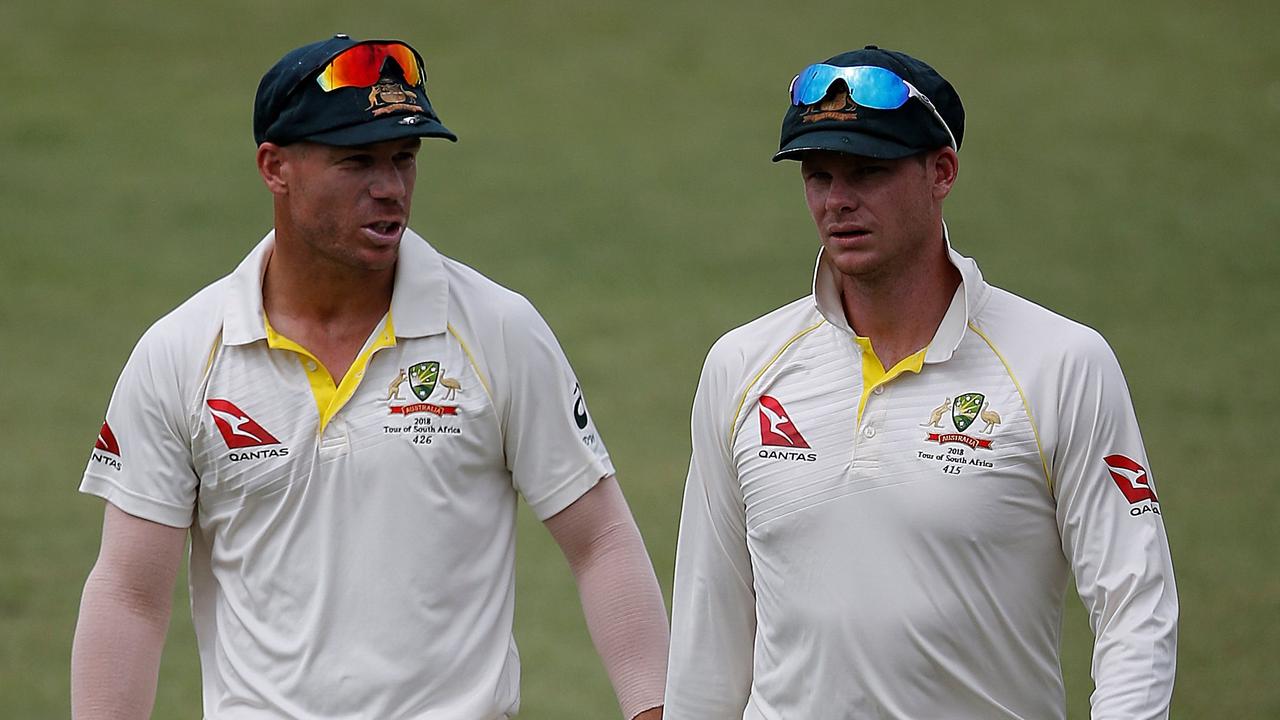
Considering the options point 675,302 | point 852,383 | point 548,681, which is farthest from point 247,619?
point 675,302

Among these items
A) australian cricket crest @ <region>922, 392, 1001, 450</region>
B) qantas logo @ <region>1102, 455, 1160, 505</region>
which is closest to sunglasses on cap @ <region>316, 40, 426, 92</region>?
australian cricket crest @ <region>922, 392, 1001, 450</region>

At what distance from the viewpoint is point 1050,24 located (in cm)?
1906

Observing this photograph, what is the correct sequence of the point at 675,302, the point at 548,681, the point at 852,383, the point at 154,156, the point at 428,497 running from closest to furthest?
the point at 852,383
the point at 428,497
the point at 548,681
the point at 675,302
the point at 154,156

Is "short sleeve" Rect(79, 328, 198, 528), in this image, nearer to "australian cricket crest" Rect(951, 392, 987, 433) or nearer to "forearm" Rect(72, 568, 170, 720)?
"forearm" Rect(72, 568, 170, 720)

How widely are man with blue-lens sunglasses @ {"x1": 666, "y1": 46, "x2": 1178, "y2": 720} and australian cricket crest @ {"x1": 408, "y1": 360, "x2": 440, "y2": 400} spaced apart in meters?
0.66

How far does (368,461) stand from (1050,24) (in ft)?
51.9

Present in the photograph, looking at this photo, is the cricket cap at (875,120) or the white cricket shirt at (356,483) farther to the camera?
the white cricket shirt at (356,483)

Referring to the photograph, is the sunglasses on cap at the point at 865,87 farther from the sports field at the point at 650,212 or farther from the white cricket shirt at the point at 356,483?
the sports field at the point at 650,212

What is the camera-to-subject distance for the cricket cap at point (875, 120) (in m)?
3.71

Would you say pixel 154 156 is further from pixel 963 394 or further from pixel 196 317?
pixel 963 394

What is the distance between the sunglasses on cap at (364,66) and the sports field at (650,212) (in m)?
5.32

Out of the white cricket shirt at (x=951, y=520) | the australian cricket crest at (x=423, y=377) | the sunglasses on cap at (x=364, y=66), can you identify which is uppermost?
the sunglasses on cap at (x=364, y=66)

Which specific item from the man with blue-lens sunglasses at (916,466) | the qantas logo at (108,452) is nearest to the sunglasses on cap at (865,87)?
the man with blue-lens sunglasses at (916,466)

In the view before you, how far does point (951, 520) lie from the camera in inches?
143
